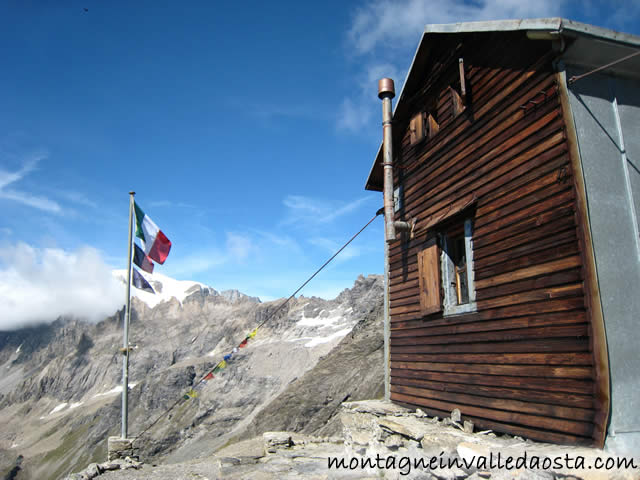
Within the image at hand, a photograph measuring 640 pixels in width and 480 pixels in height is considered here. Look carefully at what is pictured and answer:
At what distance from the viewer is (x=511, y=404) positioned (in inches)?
258

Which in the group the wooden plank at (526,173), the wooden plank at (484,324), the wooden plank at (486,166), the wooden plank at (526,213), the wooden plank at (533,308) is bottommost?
the wooden plank at (484,324)

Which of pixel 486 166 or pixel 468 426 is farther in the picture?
pixel 486 166

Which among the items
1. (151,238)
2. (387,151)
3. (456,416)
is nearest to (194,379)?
(151,238)

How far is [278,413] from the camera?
124ft

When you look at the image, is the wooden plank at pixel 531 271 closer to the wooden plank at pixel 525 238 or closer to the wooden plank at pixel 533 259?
the wooden plank at pixel 533 259

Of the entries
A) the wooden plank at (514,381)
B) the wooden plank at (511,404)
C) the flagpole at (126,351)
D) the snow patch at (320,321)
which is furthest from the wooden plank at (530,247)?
the snow patch at (320,321)

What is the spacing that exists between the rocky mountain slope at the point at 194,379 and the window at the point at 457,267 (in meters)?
19.7

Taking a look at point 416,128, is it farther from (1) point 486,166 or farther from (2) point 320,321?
(2) point 320,321

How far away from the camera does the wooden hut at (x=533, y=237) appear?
17.9 ft

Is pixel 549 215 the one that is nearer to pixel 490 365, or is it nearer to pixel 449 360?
pixel 490 365

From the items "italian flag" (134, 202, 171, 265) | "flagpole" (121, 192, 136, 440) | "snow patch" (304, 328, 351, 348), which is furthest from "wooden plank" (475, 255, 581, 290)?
"snow patch" (304, 328, 351, 348)

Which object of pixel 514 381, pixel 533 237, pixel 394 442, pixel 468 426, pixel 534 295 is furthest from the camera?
pixel 394 442

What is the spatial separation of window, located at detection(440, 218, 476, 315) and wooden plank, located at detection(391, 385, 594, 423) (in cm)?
148

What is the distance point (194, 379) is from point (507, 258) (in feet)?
389
